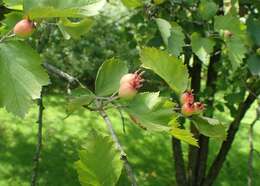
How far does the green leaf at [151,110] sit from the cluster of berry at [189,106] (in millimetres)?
40

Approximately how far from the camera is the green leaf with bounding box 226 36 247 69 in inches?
69.0

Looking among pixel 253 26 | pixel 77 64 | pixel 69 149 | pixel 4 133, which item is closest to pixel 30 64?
pixel 253 26

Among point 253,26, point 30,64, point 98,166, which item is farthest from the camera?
point 253,26

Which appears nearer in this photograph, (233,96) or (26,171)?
(233,96)

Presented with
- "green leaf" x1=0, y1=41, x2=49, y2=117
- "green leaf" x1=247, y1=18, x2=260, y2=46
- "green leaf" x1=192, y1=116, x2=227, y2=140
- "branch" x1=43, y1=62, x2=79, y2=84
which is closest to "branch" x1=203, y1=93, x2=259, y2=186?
"green leaf" x1=247, y1=18, x2=260, y2=46

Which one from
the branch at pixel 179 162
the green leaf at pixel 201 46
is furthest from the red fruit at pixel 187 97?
the branch at pixel 179 162

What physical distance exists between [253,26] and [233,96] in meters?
0.96

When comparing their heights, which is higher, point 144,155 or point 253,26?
point 253,26

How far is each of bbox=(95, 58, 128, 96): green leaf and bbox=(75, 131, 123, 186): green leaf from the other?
0.24 meters

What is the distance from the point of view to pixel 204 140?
430cm

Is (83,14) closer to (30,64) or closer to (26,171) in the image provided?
(30,64)

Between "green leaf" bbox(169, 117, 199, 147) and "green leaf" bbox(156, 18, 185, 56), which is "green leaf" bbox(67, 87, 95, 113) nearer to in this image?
"green leaf" bbox(169, 117, 199, 147)

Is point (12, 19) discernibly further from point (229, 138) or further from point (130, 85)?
point (229, 138)

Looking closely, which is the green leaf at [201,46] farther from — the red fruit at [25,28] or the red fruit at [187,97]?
the red fruit at [25,28]
